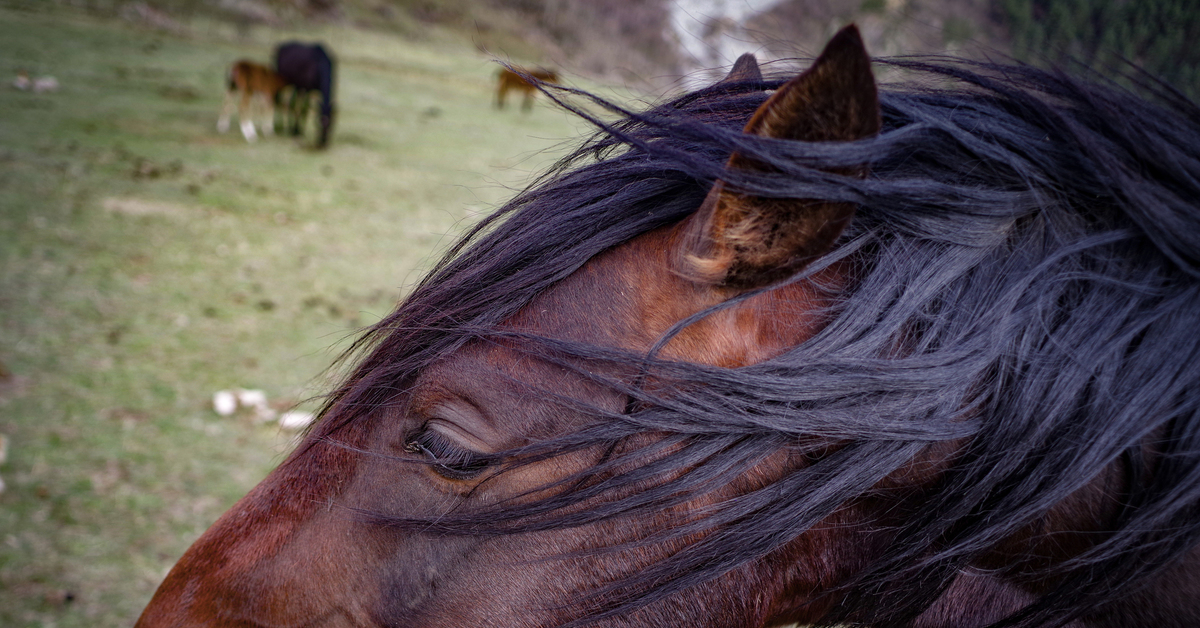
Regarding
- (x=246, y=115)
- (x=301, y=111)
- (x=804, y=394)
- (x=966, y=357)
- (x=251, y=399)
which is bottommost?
(x=251, y=399)

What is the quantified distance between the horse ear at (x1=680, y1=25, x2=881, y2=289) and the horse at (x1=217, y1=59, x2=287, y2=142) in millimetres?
12603

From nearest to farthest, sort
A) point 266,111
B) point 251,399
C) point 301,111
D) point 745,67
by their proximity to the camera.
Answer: point 745,67 < point 251,399 < point 266,111 < point 301,111

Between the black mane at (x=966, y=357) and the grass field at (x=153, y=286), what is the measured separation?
652 mm

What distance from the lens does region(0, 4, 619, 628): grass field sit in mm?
3152

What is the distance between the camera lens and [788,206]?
3.15ft

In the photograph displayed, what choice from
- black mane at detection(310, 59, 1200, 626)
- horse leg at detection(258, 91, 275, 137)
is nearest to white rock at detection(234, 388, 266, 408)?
black mane at detection(310, 59, 1200, 626)

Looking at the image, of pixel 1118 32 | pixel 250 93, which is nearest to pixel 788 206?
pixel 1118 32

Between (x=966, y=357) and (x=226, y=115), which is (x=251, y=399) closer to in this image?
(x=966, y=357)

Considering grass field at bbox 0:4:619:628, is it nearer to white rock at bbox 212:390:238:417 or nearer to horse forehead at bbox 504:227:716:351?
white rock at bbox 212:390:238:417

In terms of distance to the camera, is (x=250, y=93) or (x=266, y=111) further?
(x=266, y=111)

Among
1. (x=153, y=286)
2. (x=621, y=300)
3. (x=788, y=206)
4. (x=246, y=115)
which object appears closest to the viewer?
(x=788, y=206)

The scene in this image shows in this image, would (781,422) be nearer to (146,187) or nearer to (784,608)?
(784,608)

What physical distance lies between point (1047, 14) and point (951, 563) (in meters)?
1.54

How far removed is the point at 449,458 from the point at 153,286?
232 inches
